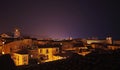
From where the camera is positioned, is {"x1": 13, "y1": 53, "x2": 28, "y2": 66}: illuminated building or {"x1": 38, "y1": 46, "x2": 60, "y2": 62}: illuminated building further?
{"x1": 38, "y1": 46, "x2": 60, "y2": 62}: illuminated building

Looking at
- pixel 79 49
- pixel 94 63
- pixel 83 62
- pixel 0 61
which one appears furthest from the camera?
pixel 79 49

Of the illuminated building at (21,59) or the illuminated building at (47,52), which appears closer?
the illuminated building at (21,59)

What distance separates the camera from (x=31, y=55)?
1231 inches

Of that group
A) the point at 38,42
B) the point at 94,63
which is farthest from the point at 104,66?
the point at 38,42

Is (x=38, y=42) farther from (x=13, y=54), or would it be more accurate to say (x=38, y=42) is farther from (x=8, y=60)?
(x=8, y=60)

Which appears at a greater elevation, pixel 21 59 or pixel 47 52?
pixel 47 52

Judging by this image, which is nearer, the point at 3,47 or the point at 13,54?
the point at 13,54

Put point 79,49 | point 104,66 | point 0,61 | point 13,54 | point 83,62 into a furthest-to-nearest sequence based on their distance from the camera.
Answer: point 79,49, point 13,54, point 0,61, point 83,62, point 104,66

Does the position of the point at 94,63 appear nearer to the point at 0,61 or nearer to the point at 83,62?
the point at 83,62

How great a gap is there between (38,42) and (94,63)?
A: 3182cm

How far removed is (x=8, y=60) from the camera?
13.5 m

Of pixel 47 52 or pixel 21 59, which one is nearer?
pixel 21 59

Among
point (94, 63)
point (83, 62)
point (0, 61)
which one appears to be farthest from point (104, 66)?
point (0, 61)

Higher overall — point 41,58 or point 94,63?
point 94,63
